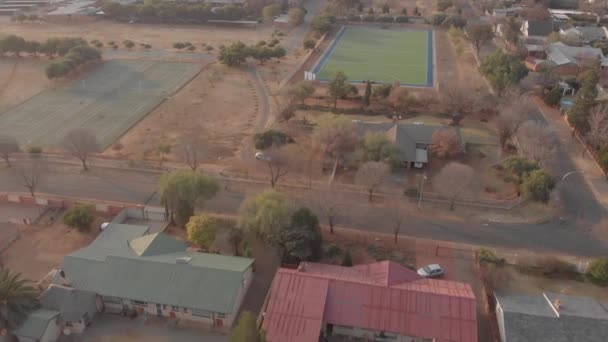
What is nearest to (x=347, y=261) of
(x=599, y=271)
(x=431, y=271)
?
(x=431, y=271)

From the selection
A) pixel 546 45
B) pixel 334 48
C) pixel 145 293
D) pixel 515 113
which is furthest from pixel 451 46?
pixel 145 293

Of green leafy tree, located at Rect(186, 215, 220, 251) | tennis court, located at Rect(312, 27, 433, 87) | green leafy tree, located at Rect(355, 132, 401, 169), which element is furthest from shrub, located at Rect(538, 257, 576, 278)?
tennis court, located at Rect(312, 27, 433, 87)

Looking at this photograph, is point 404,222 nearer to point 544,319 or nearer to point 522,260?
point 522,260

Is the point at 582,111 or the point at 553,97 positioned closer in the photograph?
the point at 582,111

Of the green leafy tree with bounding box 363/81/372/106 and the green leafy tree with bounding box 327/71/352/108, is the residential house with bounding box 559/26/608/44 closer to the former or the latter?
the green leafy tree with bounding box 363/81/372/106

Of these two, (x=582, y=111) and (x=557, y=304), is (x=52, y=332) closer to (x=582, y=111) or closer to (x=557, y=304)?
(x=557, y=304)
